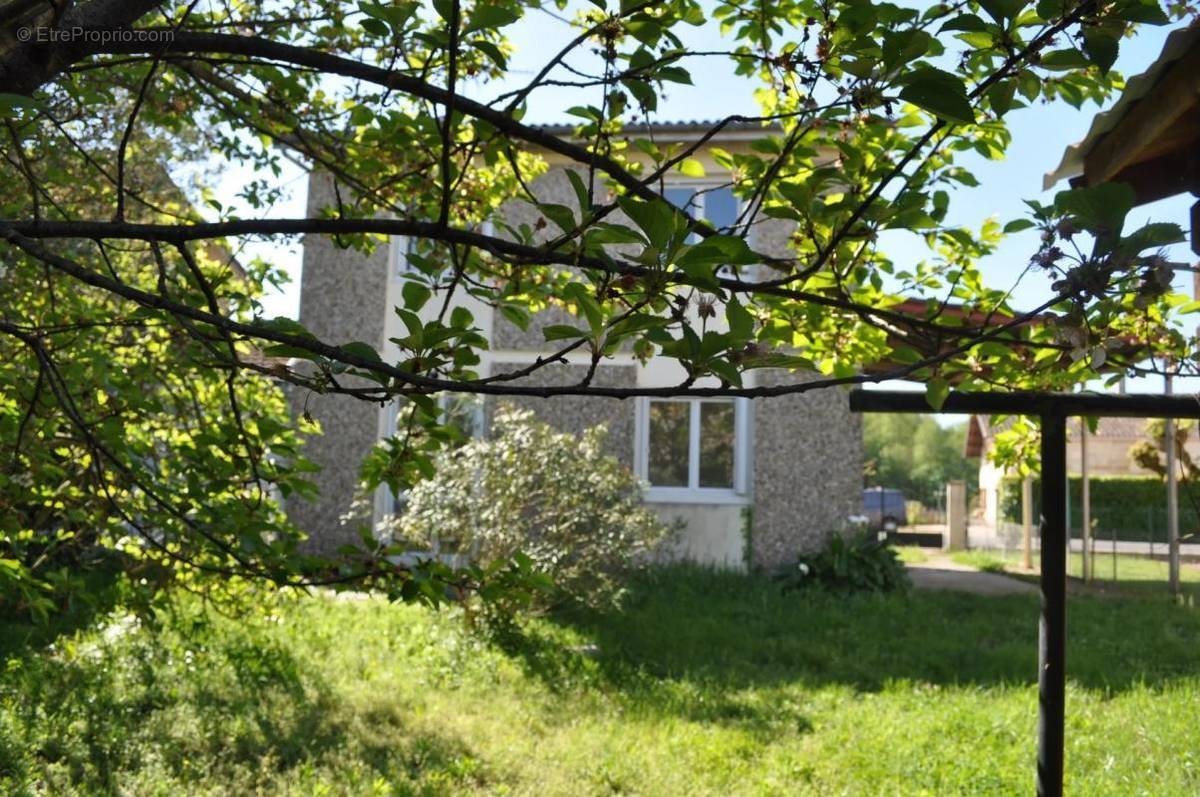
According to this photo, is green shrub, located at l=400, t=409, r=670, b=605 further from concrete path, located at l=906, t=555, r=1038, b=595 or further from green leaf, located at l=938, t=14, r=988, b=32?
green leaf, located at l=938, t=14, r=988, b=32

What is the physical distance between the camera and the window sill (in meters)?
11.6

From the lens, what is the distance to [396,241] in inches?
445

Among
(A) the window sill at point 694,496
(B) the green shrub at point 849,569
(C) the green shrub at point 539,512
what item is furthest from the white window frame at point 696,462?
(C) the green shrub at point 539,512

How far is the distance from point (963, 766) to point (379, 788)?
284cm

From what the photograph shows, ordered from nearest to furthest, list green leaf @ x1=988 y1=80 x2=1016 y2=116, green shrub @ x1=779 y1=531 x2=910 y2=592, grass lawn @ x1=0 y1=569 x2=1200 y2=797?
green leaf @ x1=988 y1=80 x2=1016 y2=116 → grass lawn @ x1=0 y1=569 x2=1200 y2=797 → green shrub @ x1=779 y1=531 x2=910 y2=592

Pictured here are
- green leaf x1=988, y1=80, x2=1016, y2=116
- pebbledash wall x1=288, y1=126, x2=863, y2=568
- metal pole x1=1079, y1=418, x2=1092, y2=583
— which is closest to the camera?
green leaf x1=988, y1=80, x2=1016, y2=116

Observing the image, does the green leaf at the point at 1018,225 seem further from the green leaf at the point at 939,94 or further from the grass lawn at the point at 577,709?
the grass lawn at the point at 577,709

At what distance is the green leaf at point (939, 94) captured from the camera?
134 centimetres

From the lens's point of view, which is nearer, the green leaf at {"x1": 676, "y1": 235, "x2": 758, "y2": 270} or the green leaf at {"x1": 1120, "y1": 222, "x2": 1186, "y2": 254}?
the green leaf at {"x1": 676, "y1": 235, "x2": 758, "y2": 270}

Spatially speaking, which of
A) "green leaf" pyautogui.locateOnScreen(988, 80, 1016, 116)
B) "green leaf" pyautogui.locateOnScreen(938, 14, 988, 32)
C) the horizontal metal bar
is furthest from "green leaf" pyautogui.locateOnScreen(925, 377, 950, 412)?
"green leaf" pyautogui.locateOnScreen(938, 14, 988, 32)

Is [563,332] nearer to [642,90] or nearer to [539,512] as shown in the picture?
[642,90]

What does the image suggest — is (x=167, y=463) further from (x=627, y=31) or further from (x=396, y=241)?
(x=396, y=241)

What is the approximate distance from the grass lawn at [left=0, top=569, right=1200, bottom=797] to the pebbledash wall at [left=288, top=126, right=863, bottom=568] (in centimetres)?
302

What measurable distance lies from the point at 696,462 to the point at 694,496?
0.44m
